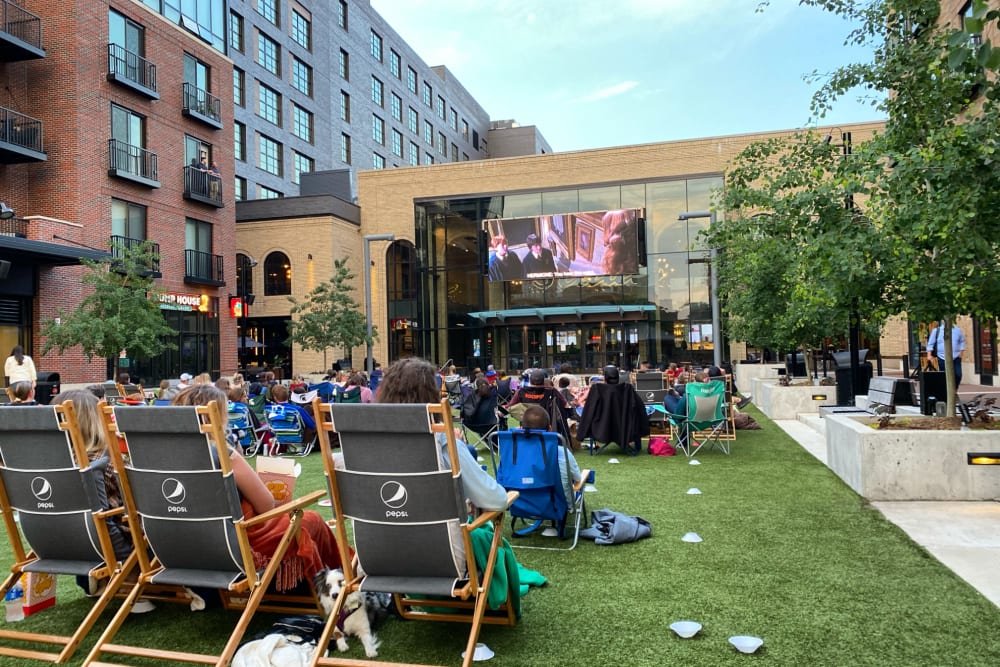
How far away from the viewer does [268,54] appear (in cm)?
3544

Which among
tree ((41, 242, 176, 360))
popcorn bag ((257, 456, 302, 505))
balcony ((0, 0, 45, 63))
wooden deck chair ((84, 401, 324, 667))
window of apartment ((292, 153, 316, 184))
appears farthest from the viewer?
window of apartment ((292, 153, 316, 184))

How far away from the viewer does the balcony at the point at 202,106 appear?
24.7 m

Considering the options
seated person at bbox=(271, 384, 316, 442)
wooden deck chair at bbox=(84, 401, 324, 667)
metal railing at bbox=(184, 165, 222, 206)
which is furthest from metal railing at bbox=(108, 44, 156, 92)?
wooden deck chair at bbox=(84, 401, 324, 667)

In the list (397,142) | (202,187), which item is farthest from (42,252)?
(397,142)

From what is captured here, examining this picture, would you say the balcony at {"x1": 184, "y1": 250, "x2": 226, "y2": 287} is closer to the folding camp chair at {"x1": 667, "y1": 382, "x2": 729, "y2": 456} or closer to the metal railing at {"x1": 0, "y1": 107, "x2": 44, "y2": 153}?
the metal railing at {"x1": 0, "y1": 107, "x2": 44, "y2": 153}

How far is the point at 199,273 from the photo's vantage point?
84.0 ft

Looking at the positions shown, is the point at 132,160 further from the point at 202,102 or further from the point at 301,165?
the point at 301,165

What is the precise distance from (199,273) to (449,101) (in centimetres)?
3666

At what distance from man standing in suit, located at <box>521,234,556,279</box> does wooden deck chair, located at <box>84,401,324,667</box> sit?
30.1 m

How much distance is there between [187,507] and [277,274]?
32.5m

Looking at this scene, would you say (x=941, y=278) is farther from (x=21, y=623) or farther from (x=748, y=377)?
(x=748, y=377)

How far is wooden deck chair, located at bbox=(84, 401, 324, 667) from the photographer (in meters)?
3.22

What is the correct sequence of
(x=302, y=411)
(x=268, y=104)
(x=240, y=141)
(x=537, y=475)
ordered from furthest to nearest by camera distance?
(x=268, y=104)
(x=240, y=141)
(x=302, y=411)
(x=537, y=475)

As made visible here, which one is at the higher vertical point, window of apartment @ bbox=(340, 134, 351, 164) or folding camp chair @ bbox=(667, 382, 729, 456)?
window of apartment @ bbox=(340, 134, 351, 164)
